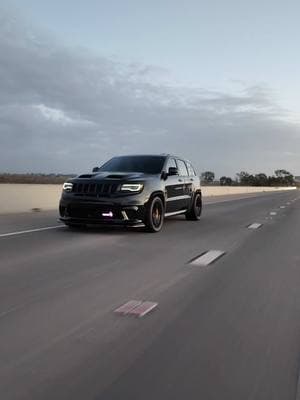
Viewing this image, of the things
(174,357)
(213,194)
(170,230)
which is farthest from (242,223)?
(213,194)

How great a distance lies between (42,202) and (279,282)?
15479mm

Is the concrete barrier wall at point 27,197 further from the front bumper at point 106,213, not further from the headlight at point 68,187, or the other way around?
the front bumper at point 106,213

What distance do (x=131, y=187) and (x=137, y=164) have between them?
5.77 feet

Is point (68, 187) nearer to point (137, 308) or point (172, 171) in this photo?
point (172, 171)

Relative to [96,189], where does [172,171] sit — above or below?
above

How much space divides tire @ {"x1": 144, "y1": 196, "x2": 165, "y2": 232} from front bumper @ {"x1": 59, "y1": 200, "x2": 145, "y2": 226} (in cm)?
20

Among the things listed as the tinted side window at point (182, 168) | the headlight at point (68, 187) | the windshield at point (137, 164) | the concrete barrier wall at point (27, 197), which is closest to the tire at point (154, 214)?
the windshield at point (137, 164)

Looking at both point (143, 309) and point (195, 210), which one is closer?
point (143, 309)

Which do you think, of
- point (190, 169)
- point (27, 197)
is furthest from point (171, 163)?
point (27, 197)

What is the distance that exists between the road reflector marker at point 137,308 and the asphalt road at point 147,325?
9 centimetres

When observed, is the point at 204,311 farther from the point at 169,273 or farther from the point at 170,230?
the point at 170,230

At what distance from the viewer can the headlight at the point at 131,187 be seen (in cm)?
1180

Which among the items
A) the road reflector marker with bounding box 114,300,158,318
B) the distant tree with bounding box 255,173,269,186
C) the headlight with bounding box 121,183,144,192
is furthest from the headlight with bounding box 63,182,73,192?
the distant tree with bounding box 255,173,269,186

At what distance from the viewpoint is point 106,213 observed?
11719 mm
